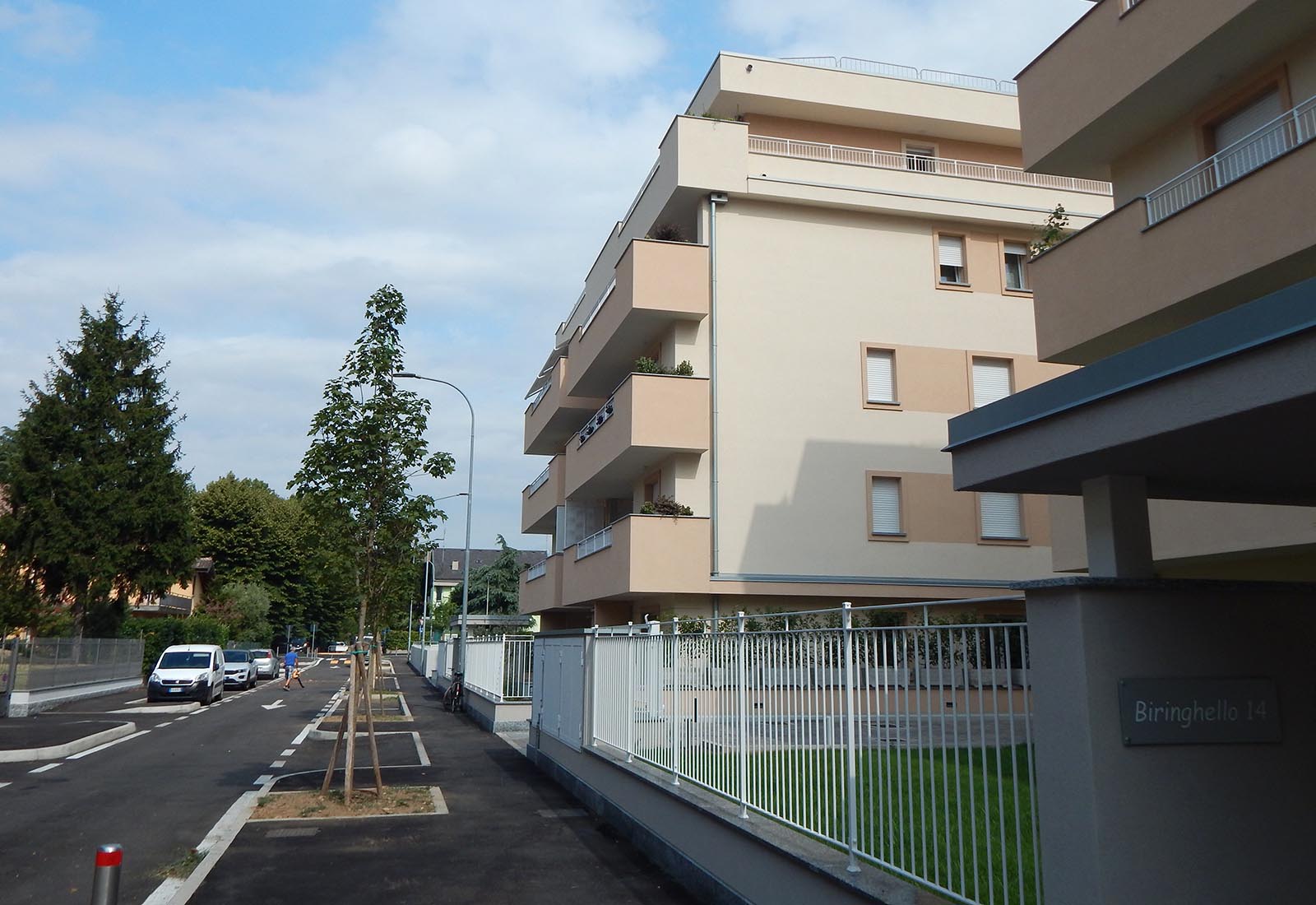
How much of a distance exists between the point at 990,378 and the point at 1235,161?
1185 centimetres

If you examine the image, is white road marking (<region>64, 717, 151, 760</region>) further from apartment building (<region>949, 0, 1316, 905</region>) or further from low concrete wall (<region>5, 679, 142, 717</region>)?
apartment building (<region>949, 0, 1316, 905</region>)

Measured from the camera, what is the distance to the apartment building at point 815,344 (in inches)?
901

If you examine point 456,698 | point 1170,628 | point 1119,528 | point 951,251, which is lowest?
point 456,698

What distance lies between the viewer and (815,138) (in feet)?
86.3

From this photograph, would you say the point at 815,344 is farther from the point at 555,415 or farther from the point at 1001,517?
the point at 555,415

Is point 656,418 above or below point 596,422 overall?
below

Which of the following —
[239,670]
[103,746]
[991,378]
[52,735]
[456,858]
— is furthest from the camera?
[239,670]

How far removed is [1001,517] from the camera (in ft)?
79.0

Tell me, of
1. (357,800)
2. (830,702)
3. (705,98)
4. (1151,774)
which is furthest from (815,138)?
(1151,774)

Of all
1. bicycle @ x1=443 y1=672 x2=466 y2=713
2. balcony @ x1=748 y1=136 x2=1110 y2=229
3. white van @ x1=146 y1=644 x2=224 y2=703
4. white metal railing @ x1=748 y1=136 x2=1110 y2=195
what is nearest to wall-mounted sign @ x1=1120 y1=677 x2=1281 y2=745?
balcony @ x1=748 y1=136 x2=1110 y2=229

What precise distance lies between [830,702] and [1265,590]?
2.56 m

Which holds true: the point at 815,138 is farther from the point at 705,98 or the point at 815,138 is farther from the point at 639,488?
the point at 639,488

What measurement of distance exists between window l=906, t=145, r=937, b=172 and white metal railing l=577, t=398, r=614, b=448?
9864mm

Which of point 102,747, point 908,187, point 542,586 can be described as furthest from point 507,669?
point 908,187
